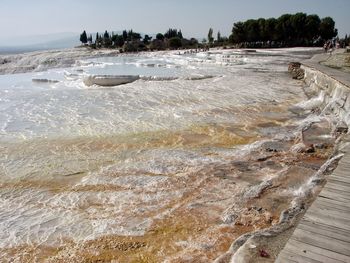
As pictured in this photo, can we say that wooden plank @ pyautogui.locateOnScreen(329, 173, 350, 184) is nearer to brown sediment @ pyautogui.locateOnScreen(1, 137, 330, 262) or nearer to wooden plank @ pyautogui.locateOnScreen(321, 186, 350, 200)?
wooden plank @ pyautogui.locateOnScreen(321, 186, 350, 200)

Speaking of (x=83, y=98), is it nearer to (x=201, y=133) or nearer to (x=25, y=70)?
(x=201, y=133)

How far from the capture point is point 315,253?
335 centimetres

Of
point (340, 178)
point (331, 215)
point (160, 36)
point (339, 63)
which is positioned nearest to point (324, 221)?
point (331, 215)

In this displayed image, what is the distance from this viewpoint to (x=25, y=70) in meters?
38.6

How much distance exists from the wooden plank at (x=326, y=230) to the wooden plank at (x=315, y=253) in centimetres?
30

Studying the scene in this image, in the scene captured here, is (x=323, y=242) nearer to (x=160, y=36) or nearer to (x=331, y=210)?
(x=331, y=210)

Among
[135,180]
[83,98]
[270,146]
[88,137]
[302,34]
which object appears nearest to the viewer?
[135,180]

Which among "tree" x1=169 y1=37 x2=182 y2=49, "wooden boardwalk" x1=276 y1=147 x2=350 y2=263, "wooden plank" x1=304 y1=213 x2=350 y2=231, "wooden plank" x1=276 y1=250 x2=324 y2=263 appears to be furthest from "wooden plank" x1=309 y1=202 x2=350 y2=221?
"tree" x1=169 y1=37 x2=182 y2=49

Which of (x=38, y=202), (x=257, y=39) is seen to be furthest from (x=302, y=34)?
(x=38, y=202)

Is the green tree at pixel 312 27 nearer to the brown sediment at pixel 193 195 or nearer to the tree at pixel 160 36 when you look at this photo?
the tree at pixel 160 36

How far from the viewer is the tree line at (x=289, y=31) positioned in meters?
59.7

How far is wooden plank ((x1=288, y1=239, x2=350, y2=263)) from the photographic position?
3264 mm

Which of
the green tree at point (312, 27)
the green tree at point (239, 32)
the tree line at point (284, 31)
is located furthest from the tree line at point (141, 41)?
the green tree at point (312, 27)

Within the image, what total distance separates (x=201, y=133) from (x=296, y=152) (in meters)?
2.66
